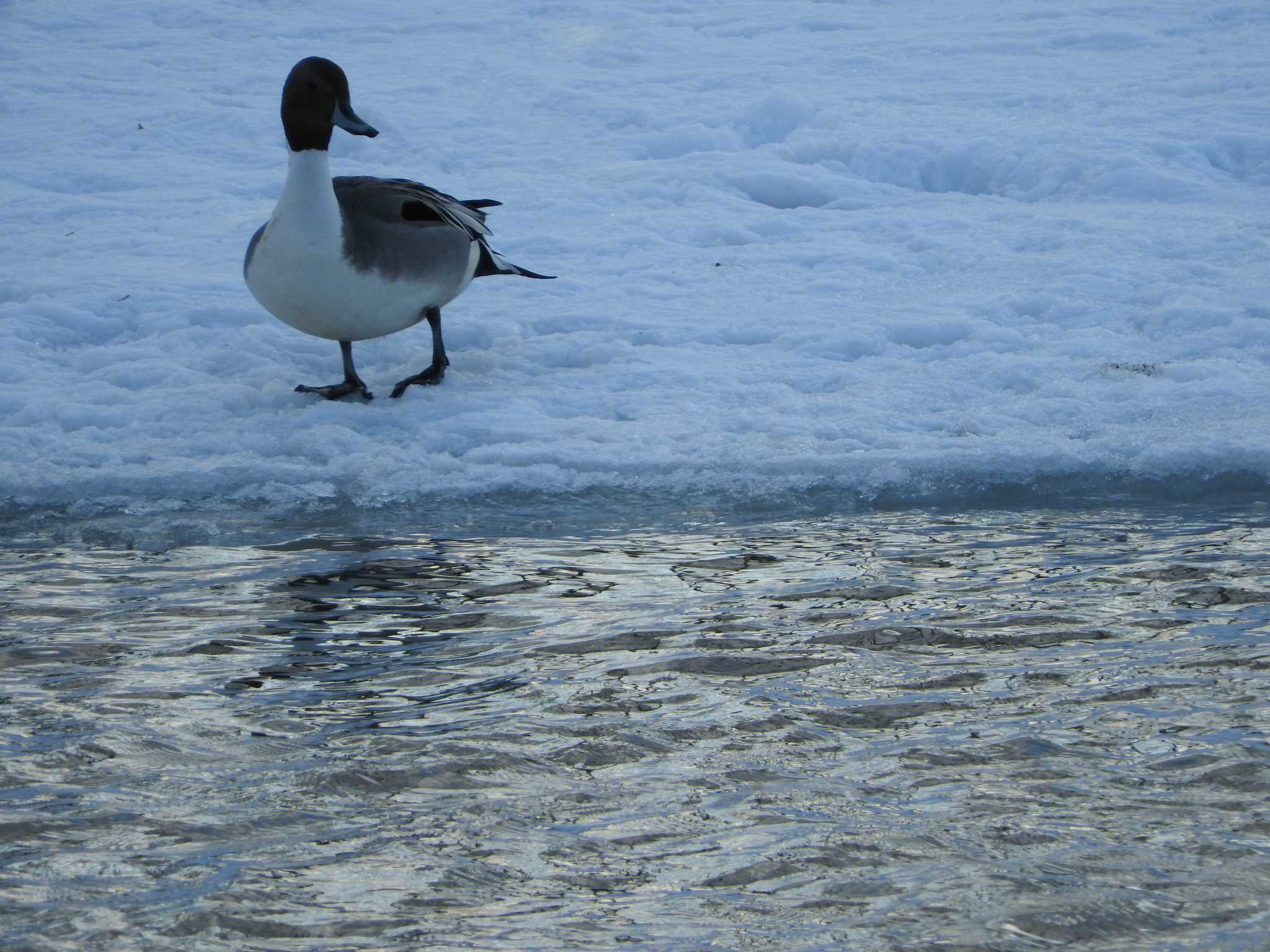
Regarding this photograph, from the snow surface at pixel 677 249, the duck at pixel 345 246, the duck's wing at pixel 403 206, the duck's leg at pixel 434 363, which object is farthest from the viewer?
the duck's leg at pixel 434 363

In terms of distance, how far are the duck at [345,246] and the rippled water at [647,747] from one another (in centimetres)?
153

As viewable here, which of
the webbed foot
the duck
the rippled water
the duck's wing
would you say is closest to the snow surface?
the webbed foot

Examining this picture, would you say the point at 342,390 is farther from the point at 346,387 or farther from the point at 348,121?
the point at 348,121

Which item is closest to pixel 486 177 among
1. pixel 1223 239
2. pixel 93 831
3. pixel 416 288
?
pixel 416 288

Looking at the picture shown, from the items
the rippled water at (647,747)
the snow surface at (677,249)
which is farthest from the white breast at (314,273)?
the rippled water at (647,747)

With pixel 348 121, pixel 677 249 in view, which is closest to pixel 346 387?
pixel 348 121

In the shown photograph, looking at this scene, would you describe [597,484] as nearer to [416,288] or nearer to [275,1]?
[416,288]

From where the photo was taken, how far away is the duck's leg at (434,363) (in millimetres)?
6266

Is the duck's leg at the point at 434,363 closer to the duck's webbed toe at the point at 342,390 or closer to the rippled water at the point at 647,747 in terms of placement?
the duck's webbed toe at the point at 342,390

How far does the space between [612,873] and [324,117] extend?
400 centimetres

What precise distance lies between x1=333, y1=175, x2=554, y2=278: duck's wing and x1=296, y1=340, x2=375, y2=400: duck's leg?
1.86 ft

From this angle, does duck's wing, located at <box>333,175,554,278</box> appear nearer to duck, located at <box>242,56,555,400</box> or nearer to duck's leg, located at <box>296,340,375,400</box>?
duck, located at <box>242,56,555,400</box>

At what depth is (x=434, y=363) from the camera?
6.40 m

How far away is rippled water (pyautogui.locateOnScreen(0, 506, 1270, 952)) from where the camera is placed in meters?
2.36
